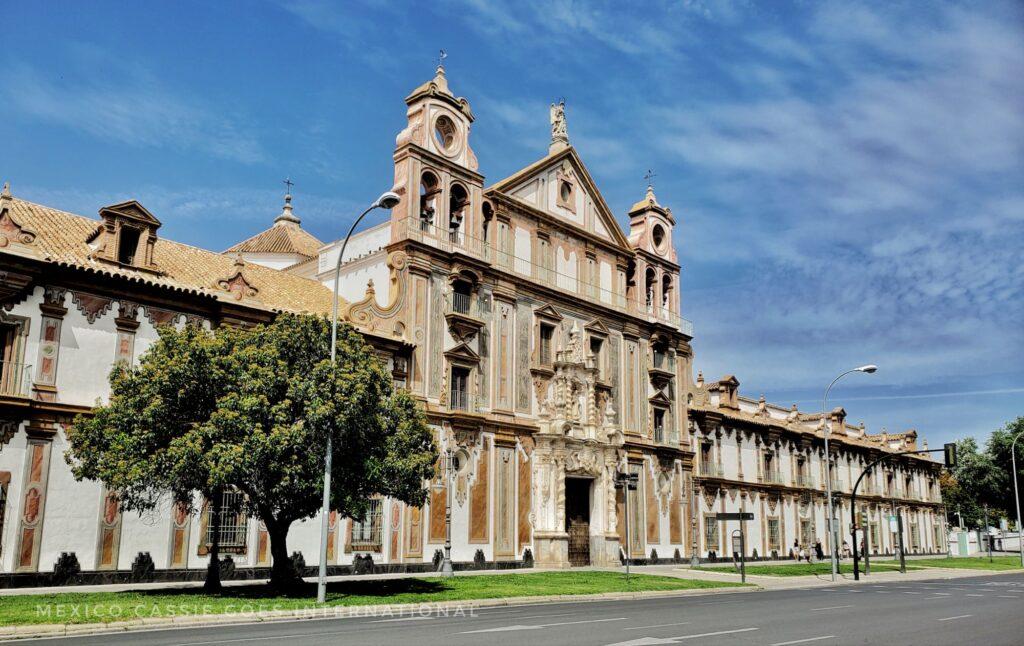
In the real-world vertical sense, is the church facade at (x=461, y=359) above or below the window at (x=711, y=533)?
above

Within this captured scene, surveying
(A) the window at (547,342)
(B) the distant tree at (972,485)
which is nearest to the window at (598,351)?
(A) the window at (547,342)

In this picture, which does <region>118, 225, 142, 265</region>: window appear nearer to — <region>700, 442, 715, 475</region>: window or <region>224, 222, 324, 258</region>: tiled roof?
<region>224, 222, 324, 258</region>: tiled roof

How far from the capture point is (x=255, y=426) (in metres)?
22.6

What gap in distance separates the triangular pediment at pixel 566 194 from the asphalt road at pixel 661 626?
24764 mm

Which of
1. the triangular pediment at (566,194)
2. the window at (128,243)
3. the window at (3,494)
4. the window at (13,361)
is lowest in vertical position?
the window at (3,494)

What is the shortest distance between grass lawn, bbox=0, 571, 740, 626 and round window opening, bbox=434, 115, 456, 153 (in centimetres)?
2003

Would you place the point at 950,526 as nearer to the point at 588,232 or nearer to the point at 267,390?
the point at 588,232

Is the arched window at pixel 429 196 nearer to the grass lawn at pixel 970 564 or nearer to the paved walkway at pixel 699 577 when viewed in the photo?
the paved walkway at pixel 699 577

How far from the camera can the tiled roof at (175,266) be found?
27609mm

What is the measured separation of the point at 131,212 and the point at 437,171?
14.6 metres

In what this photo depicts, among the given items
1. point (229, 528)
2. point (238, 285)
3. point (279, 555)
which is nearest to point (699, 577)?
point (229, 528)

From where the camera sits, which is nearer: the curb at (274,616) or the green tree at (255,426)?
the curb at (274,616)

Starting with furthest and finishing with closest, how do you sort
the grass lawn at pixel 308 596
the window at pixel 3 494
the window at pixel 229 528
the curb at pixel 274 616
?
1. the window at pixel 229 528
2. the window at pixel 3 494
3. the grass lawn at pixel 308 596
4. the curb at pixel 274 616

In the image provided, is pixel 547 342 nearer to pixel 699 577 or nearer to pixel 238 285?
pixel 699 577
